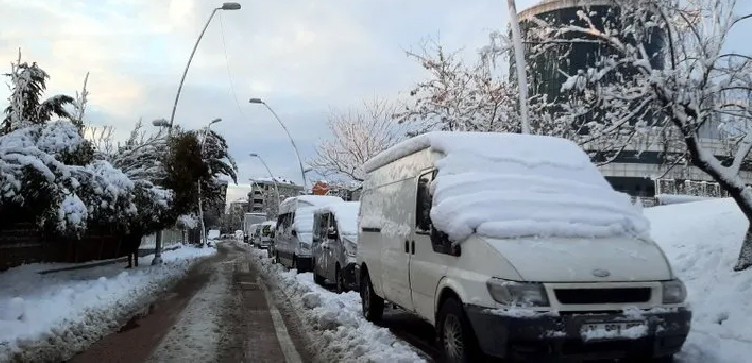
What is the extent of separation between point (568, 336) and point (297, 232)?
14.0 metres

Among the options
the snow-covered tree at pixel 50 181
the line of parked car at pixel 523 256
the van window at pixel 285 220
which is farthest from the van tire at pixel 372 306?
the van window at pixel 285 220

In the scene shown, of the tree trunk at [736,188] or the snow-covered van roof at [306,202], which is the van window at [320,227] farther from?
the tree trunk at [736,188]

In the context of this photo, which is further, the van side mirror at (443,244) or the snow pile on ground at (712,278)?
the snow pile on ground at (712,278)

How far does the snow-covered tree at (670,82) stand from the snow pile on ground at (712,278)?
0.57m

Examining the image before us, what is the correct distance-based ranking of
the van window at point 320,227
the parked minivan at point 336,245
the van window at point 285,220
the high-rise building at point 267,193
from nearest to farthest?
the parked minivan at point 336,245
the van window at point 320,227
the van window at point 285,220
the high-rise building at point 267,193

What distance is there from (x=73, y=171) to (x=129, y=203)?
3537mm

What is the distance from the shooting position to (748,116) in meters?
8.98

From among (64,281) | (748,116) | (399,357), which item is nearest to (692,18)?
(748,116)

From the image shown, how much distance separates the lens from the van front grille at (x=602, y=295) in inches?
199

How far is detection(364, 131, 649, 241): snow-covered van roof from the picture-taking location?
18.6ft

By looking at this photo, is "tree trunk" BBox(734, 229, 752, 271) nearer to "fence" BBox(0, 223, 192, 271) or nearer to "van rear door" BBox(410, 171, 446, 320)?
"van rear door" BBox(410, 171, 446, 320)

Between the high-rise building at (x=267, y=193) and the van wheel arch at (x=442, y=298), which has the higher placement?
the high-rise building at (x=267, y=193)

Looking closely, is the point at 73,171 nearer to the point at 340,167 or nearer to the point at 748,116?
the point at 748,116

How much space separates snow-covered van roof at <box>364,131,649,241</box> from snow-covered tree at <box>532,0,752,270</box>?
229 centimetres
